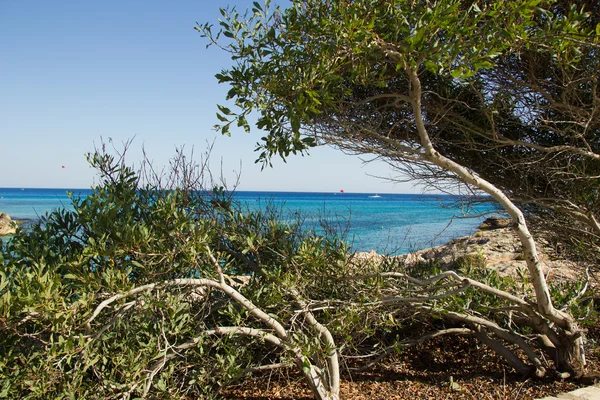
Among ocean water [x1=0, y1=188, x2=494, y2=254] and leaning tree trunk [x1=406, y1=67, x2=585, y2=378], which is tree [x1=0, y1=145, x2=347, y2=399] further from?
leaning tree trunk [x1=406, y1=67, x2=585, y2=378]

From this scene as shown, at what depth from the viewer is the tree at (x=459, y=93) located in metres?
3.51

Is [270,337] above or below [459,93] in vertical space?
below

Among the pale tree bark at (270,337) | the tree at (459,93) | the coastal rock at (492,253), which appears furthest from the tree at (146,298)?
the coastal rock at (492,253)

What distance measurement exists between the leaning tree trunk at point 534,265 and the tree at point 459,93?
0.03 ft

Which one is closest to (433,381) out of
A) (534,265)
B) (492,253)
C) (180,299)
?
(534,265)

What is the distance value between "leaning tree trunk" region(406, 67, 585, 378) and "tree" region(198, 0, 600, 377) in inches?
0.4

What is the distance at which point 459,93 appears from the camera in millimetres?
5039

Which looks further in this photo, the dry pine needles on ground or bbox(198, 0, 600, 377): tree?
the dry pine needles on ground

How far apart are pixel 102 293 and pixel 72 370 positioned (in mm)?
585

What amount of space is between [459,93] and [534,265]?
6.14 feet

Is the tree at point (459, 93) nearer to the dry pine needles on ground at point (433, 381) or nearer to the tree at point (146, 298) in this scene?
the dry pine needles on ground at point (433, 381)

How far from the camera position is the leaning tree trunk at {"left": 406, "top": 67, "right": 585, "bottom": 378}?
4.10 metres

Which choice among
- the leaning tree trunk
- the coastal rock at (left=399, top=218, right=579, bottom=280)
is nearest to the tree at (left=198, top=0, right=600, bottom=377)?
the leaning tree trunk

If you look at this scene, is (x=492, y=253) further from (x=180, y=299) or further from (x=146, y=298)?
(x=146, y=298)
